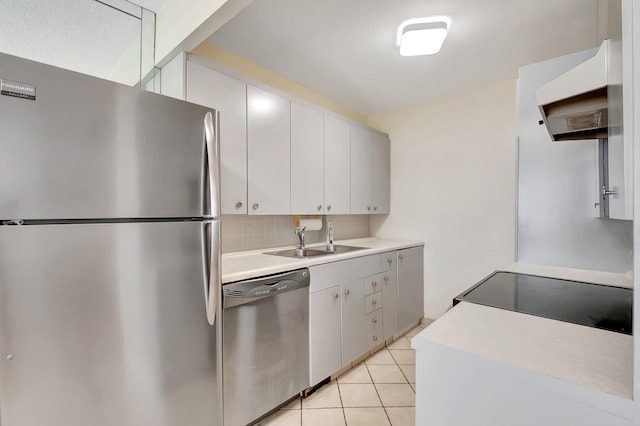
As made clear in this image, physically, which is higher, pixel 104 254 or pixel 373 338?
pixel 104 254

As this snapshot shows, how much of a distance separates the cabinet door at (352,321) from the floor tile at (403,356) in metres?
A: 0.33

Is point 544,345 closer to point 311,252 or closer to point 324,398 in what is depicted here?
point 324,398

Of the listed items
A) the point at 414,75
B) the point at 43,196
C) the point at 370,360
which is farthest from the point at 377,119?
the point at 43,196

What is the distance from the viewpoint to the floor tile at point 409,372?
2.06 m

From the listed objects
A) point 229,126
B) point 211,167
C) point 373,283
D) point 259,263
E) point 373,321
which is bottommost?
point 373,321

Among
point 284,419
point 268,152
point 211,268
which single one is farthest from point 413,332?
point 211,268

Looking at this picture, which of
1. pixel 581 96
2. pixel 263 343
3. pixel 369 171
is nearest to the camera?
pixel 581 96

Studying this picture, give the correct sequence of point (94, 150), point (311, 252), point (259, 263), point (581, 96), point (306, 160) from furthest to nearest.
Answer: point (311, 252) → point (306, 160) → point (259, 263) → point (581, 96) → point (94, 150)

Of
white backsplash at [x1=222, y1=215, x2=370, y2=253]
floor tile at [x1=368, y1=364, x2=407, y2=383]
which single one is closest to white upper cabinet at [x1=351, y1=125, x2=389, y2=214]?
white backsplash at [x1=222, y1=215, x2=370, y2=253]

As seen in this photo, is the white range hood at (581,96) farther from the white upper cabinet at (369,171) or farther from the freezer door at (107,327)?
the white upper cabinet at (369,171)

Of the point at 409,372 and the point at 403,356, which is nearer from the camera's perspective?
the point at 409,372

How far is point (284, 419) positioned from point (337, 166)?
1952 millimetres

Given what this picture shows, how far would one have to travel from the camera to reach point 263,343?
157 cm

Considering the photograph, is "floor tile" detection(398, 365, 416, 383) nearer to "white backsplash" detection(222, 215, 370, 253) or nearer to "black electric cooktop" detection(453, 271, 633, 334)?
"black electric cooktop" detection(453, 271, 633, 334)
